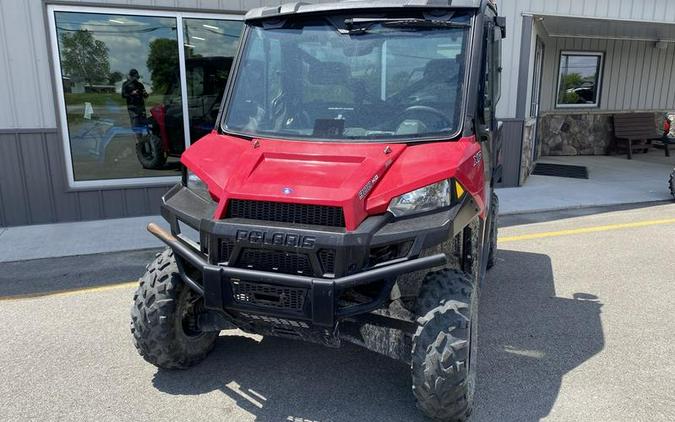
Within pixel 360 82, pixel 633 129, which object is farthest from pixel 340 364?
pixel 633 129

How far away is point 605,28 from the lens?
11523 millimetres

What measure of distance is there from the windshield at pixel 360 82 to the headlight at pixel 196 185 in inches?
17.5

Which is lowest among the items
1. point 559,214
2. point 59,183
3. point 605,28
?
point 559,214

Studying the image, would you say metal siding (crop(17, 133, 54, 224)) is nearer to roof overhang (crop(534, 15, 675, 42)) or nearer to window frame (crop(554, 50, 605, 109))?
roof overhang (crop(534, 15, 675, 42))

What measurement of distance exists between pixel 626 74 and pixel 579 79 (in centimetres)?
128

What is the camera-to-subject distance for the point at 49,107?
23.7ft

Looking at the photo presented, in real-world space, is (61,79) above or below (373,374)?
above

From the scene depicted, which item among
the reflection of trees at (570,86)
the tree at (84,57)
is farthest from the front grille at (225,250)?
the reflection of trees at (570,86)

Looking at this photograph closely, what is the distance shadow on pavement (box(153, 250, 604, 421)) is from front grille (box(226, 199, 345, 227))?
46.7 inches

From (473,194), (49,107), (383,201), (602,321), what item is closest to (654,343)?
(602,321)

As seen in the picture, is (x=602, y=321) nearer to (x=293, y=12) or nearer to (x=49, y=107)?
(x=293, y=12)

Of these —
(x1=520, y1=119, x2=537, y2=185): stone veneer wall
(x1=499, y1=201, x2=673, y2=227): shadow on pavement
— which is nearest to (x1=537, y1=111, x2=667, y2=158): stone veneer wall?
(x1=520, y1=119, x2=537, y2=185): stone veneer wall

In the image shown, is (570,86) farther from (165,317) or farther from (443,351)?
(165,317)

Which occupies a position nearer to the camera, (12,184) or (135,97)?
(12,184)
